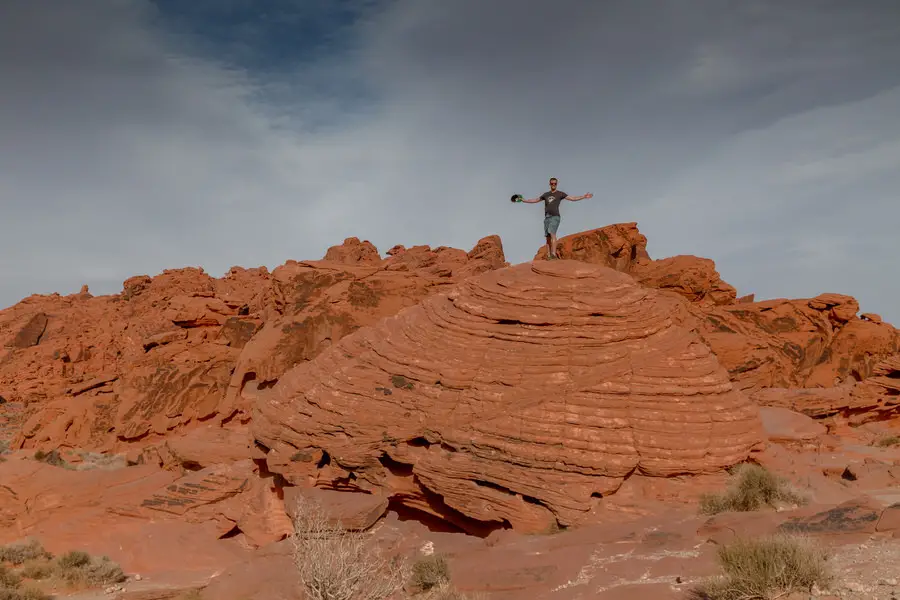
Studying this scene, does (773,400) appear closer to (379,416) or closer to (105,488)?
(379,416)

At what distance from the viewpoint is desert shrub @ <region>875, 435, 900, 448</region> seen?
19000 millimetres

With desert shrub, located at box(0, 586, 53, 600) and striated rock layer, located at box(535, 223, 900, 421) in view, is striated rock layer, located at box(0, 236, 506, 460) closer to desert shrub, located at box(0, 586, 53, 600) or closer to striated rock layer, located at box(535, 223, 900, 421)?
desert shrub, located at box(0, 586, 53, 600)

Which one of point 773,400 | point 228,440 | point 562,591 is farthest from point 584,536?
point 773,400

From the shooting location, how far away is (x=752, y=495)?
28.8ft

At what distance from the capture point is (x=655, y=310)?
444 inches

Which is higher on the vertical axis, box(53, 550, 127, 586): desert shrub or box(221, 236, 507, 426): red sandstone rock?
box(221, 236, 507, 426): red sandstone rock

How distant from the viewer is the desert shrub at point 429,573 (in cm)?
862

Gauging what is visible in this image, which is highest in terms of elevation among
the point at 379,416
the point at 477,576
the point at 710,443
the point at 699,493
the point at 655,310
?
the point at 655,310

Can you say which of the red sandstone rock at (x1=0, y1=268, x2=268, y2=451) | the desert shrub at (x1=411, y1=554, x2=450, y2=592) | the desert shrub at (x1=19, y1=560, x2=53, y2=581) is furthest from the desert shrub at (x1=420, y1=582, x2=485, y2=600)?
the red sandstone rock at (x1=0, y1=268, x2=268, y2=451)

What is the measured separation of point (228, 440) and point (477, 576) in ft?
37.5

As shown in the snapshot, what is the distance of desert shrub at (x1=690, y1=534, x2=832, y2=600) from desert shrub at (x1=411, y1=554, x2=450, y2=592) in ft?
13.5

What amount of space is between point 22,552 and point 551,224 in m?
15.5

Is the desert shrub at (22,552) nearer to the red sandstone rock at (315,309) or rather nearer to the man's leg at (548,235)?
the red sandstone rock at (315,309)

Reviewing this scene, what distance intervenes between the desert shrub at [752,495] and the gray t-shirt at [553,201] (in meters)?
6.52
